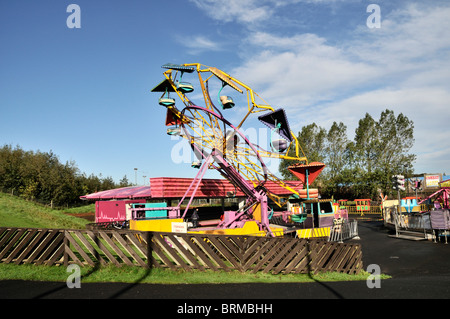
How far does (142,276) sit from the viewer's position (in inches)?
320

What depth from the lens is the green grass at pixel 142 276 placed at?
792 cm

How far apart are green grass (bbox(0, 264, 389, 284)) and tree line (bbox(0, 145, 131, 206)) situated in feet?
136

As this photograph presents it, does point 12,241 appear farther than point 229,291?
Yes

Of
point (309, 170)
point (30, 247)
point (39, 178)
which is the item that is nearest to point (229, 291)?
point (30, 247)

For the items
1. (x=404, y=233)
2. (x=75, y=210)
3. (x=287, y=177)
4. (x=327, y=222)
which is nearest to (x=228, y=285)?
(x=327, y=222)

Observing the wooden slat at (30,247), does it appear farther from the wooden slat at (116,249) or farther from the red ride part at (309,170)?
the red ride part at (309,170)

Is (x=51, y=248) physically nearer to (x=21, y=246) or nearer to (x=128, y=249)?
(x=21, y=246)

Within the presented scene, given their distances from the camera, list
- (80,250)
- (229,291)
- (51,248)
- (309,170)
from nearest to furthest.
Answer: (229,291) → (80,250) → (51,248) → (309,170)

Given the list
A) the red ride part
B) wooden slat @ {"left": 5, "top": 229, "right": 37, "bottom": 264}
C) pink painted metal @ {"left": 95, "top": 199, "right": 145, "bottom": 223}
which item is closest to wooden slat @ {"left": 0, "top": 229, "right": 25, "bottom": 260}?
wooden slat @ {"left": 5, "top": 229, "right": 37, "bottom": 264}

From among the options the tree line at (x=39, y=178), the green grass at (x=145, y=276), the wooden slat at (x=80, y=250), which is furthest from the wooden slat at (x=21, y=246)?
the tree line at (x=39, y=178)

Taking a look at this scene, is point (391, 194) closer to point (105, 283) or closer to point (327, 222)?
point (327, 222)

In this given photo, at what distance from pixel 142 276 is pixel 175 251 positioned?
1144 mm

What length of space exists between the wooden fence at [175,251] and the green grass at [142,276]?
0.22m
